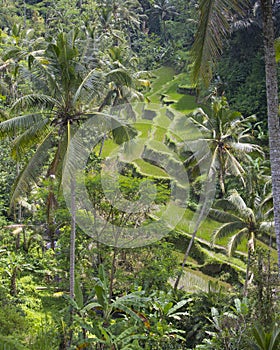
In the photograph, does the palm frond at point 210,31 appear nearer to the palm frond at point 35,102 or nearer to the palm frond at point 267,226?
the palm frond at point 35,102

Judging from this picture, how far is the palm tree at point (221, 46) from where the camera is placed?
21.4ft

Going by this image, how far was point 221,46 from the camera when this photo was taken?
21.7 ft

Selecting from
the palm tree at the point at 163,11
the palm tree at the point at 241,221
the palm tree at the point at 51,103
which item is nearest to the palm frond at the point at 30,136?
the palm tree at the point at 51,103

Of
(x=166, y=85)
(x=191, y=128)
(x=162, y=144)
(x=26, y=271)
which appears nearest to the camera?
(x=26, y=271)

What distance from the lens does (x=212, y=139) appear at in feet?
53.9

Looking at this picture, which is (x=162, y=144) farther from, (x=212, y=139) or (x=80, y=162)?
(x=80, y=162)

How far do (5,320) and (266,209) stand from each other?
9.00m

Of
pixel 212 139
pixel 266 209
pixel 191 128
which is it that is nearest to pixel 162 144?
pixel 191 128

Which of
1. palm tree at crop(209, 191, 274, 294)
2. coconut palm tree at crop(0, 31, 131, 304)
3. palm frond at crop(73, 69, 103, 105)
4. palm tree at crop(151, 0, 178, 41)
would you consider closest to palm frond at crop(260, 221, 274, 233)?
palm tree at crop(209, 191, 274, 294)

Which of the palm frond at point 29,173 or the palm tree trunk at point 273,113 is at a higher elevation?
the palm tree trunk at point 273,113

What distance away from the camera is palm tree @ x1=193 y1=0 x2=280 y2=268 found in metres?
6.51

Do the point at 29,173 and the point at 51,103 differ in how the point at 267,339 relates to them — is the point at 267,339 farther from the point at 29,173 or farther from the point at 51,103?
the point at 51,103

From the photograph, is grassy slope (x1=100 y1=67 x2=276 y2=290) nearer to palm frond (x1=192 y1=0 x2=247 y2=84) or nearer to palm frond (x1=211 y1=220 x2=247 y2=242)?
palm frond (x1=211 y1=220 x2=247 y2=242)

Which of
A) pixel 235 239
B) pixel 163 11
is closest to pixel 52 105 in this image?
pixel 235 239
